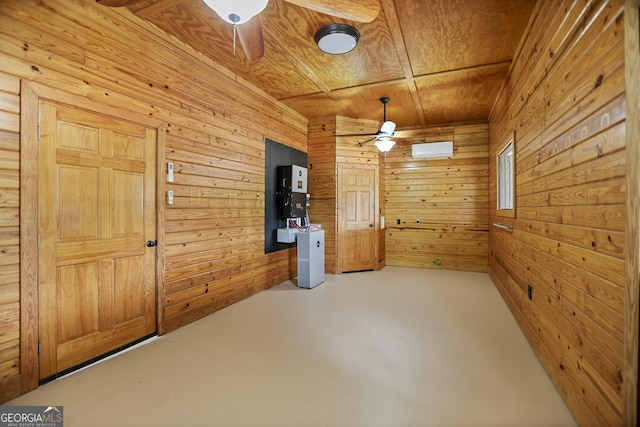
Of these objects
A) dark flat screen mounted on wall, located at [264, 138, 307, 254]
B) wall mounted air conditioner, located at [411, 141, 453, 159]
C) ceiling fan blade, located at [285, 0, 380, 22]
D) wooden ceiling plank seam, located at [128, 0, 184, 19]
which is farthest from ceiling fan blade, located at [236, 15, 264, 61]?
wall mounted air conditioner, located at [411, 141, 453, 159]

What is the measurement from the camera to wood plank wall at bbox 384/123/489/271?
5430 mm

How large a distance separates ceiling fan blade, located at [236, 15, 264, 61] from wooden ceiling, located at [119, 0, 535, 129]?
457 millimetres

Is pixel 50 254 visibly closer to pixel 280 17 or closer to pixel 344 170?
pixel 280 17

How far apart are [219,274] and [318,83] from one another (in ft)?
8.93

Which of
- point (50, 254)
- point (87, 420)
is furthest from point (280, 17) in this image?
point (87, 420)

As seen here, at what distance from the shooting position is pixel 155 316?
2680mm

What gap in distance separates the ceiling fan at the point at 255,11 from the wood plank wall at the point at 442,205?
423 centimetres

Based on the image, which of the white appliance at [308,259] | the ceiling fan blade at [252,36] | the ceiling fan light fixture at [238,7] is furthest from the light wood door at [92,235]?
the white appliance at [308,259]

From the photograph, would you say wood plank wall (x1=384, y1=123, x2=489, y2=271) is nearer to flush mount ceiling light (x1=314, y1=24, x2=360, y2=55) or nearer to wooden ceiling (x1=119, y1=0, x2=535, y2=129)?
wooden ceiling (x1=119, y1=0, x2=535, y2=129)

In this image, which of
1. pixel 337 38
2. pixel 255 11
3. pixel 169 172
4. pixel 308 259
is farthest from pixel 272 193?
pixel 255 11

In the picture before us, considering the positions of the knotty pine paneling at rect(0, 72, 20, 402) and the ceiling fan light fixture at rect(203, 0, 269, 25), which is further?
the knotty pine paneling at rect(0, 72, 20, 402)

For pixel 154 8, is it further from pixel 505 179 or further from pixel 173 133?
pixel 505 179

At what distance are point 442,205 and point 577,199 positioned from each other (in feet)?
13.6

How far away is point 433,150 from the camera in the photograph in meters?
5.55
